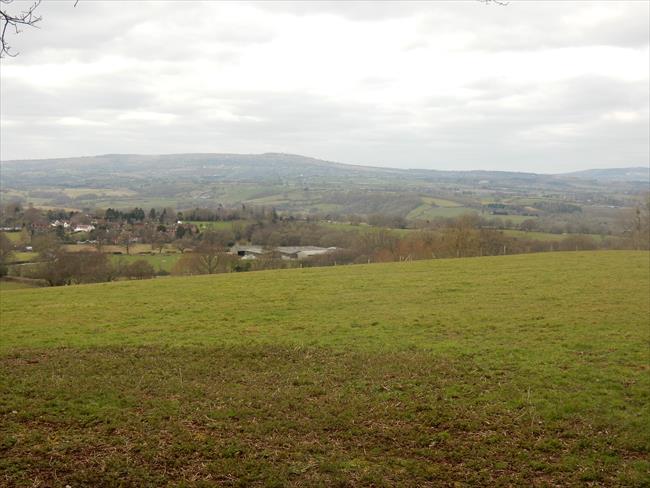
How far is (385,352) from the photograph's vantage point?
13.8m

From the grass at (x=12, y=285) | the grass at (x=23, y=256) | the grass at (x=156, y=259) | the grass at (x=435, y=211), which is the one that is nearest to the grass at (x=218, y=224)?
the grass at (x=156, y=259)

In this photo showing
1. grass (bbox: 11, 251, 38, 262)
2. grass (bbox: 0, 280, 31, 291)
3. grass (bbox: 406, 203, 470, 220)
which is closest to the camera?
grass (bbox: 0, 280, 31, 291)

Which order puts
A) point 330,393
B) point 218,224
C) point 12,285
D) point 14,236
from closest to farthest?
point 330,393
point 12,285
point 14,236
point 218,224

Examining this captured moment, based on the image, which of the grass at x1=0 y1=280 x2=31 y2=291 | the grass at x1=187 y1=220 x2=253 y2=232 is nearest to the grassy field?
the grass at x1=0 y1=280 x2=31 y2=291

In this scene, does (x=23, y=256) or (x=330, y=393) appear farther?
(x=23, y=256)

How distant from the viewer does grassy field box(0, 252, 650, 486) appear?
773 centimetres

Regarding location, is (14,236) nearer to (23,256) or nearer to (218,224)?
(23,256)

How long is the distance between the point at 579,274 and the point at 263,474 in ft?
82.9

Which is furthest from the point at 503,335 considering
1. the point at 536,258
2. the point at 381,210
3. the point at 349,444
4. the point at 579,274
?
the point at 381,210

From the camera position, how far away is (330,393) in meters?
10.7

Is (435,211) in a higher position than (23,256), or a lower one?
higher

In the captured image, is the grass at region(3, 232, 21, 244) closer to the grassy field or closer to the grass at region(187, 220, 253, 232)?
the grass at region(187, 220, 253, 232)

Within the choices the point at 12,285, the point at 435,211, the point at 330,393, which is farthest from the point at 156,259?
the point at 435,211

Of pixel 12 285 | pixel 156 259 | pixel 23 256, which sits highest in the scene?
→ pixel 23 256
